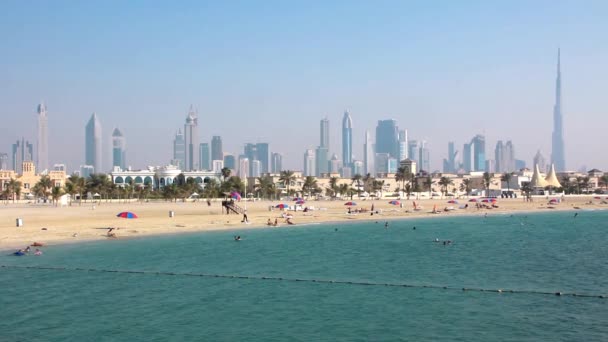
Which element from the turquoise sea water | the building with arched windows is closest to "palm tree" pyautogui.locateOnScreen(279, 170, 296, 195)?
the building with arched windows

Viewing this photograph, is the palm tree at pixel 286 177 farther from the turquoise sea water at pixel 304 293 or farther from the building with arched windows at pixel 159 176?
the turquoise sea water at pixel 304 293

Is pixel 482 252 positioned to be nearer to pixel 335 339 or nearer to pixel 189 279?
pixel 189 279

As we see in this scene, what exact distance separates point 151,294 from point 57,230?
33.9 metres

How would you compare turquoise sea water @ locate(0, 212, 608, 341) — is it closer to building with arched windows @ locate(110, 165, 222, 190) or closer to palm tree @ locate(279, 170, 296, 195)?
palm tree @ locate(279, 170, 296, 195)

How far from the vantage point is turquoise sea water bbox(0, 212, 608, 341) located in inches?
932

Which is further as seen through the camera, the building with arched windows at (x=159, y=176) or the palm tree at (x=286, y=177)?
the building with arched windows at (x=159, y=176)

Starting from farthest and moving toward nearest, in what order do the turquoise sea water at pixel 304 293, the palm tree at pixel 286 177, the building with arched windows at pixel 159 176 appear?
the building with arched windows at pixel 159 176 → the palm tree at pixel 286 177 → the turquoise sea water at pixel 304 293

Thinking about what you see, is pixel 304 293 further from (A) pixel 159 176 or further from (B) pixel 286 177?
(A) pixel 159 176

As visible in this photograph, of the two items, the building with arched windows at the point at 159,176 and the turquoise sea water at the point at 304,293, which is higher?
the building with arched windows at the point at 159,176

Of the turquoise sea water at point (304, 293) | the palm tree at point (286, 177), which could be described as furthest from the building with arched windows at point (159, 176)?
the turquoise sea water at point (304, 293)

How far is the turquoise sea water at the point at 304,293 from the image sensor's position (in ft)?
77.7

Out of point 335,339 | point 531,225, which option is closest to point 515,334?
point 335,339

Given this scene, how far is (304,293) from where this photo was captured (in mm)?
31078

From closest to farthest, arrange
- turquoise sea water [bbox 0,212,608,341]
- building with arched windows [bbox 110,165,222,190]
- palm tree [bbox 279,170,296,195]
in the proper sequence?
turquoise sea water [bbox 0,212,608,341] → palm tree [bbox 279,170,296,195] → building with arched windows [bbox 110,165,222,190]
